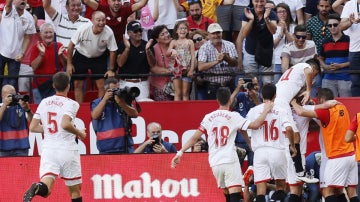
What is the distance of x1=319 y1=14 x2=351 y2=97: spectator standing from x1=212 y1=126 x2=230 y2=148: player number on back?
3026 mm

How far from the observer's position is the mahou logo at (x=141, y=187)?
20188mm

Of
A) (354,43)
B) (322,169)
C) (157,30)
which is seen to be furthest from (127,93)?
(354,43)

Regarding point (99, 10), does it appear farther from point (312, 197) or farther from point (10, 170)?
point (312, 197)

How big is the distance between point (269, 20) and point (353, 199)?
3.81m

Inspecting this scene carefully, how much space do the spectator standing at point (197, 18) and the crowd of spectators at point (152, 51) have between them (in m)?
0.36

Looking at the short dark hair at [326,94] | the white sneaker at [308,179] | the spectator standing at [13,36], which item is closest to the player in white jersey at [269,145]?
the white sneaker at [308,179]

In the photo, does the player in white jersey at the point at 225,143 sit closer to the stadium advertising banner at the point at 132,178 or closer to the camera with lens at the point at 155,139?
the stadium advertising banner at the point at 132,178

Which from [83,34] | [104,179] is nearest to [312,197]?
[104,179]

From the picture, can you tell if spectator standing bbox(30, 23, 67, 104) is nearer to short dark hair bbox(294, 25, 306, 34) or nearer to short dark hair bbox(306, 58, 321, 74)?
short dark hair bbox(294, 25, 306, 34)

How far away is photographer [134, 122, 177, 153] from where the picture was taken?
2039cm

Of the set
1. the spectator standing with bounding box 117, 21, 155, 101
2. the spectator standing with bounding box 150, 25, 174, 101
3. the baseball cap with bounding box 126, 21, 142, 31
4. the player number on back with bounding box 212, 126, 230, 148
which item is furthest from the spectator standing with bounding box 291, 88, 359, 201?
the baseball cap with bounding box 126, 21, 142, 31

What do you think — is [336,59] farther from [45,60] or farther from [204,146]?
[45,60]

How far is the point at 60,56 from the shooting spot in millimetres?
21531

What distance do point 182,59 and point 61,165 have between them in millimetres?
3831
